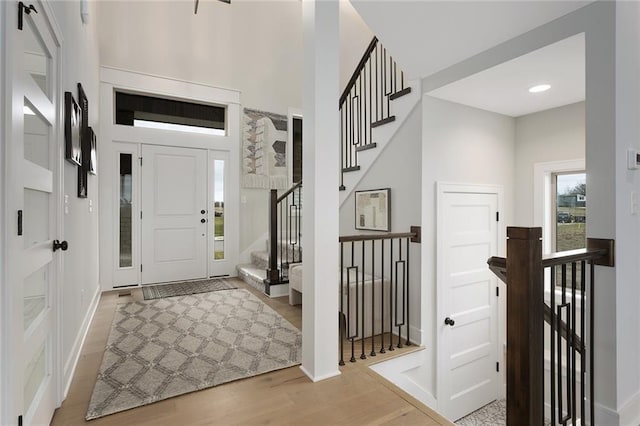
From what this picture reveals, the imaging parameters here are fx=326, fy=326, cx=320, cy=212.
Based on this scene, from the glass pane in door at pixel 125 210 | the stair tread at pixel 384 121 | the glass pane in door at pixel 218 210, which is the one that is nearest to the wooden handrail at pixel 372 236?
the stair tread at pixel 384 121

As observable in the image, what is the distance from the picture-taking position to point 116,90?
14.7ft

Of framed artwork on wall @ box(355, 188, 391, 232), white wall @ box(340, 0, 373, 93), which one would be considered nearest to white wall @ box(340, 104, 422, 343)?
framed artwork on wall @ box(355, 188, 391, 232)

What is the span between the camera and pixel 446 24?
2.49 metres

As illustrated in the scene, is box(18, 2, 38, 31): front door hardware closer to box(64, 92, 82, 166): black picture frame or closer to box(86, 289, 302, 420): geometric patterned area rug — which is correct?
box(64, 92, 82, 166): black picture frame

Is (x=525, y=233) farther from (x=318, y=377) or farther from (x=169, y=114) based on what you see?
(x=169, y=114)

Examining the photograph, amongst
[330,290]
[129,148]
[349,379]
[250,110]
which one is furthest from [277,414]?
[250,110]

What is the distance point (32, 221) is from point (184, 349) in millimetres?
1499

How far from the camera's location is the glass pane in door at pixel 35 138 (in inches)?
56.5

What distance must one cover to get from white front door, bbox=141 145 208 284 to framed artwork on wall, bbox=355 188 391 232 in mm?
2567

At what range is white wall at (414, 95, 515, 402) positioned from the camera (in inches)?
119

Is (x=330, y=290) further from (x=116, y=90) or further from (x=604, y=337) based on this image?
(x=116, y=90)

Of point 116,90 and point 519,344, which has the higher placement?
point 116,90

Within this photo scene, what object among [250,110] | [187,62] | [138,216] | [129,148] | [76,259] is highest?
[187,62]

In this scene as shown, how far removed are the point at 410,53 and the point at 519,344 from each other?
246 centimetres
